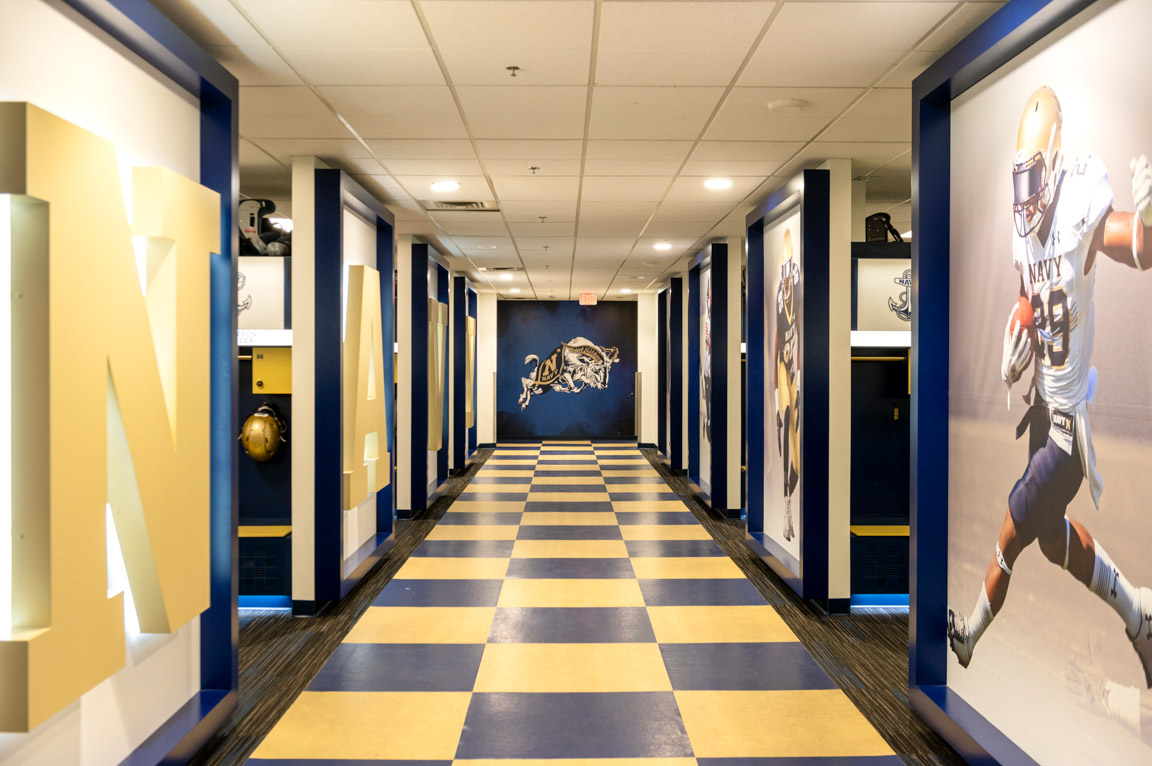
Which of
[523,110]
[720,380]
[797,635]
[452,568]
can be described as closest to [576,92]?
[523,110]

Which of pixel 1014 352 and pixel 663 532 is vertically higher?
pixel 1014 352

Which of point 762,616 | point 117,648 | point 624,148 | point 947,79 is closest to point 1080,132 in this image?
point 947,79

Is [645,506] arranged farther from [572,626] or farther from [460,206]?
[572,626]

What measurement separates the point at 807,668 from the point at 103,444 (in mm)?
3767

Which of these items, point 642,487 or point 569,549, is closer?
point 569,549

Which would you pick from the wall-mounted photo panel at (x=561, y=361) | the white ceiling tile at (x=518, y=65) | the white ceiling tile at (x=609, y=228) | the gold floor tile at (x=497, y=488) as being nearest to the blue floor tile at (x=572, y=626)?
the white ceiling tile at (x=518, y=65)

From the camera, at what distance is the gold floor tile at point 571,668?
417 centimetres

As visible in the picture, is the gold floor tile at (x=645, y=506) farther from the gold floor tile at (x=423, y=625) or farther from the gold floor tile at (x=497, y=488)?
the gold floor tile at (x=423, y=625)

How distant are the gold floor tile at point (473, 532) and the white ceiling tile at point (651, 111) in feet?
14.6

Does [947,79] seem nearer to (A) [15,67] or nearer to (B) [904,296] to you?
(B) [904,296]

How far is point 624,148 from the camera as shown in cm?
530

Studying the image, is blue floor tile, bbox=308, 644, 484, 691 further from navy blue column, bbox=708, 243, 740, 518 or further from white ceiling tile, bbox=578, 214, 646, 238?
navy blue column, bbox=708, 243, 740, 518

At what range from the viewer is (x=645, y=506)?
32.0 ft

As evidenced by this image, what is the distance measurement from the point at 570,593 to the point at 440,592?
3.32 ft
